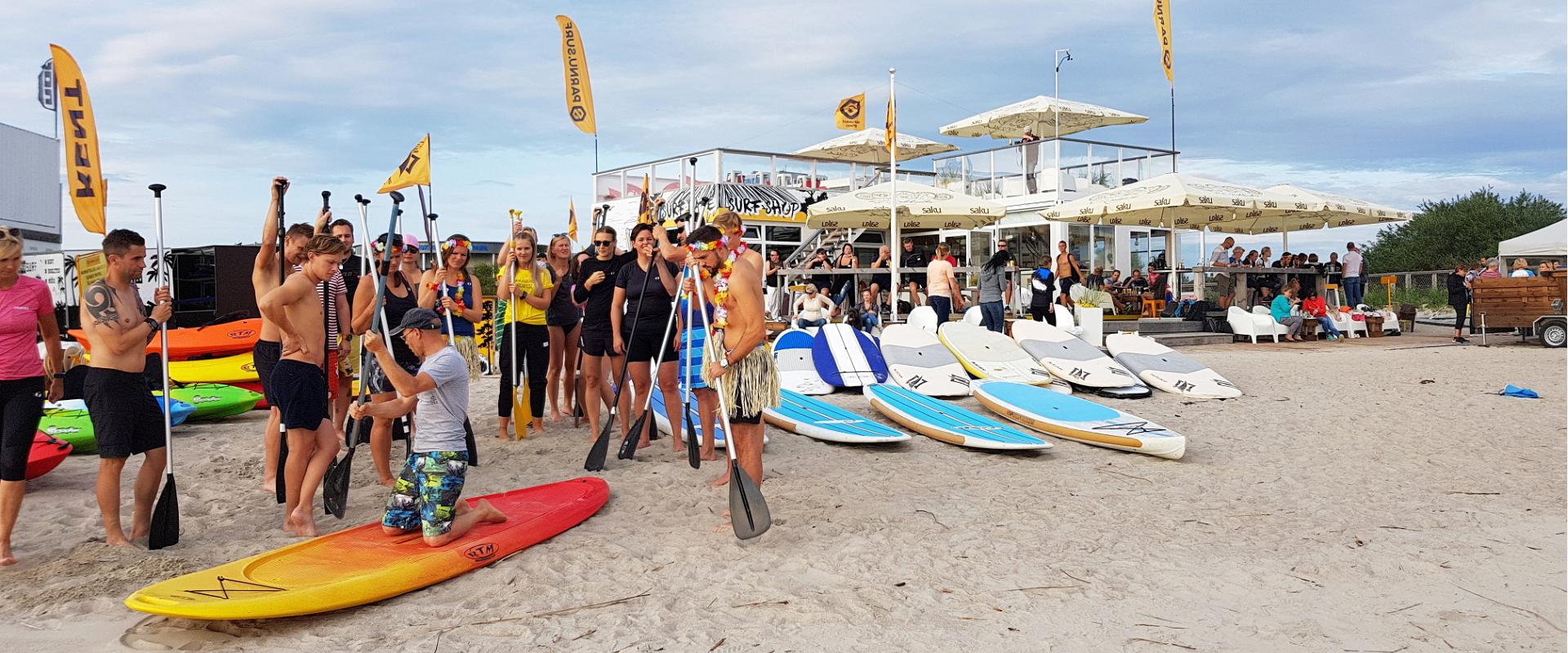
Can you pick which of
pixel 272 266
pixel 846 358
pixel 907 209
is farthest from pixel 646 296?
pixel 907 209

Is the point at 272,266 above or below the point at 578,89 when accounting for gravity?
below

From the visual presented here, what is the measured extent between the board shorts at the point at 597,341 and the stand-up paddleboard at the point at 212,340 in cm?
→ 472

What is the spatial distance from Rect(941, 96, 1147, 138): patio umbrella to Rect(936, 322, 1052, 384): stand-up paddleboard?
1143 cm

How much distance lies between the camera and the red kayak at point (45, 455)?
5445 mm

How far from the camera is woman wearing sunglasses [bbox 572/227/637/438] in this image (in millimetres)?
6586

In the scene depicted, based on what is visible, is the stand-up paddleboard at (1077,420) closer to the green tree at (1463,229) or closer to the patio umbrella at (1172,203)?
the patio umbrella at (1172,203)

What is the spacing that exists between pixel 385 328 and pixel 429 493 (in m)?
1.33

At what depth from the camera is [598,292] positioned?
6.60 meters

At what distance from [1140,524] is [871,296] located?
32.9 feet

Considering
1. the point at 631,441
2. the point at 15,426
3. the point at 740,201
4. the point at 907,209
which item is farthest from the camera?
the point at 740,201

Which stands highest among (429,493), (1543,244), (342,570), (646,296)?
(1543,244)

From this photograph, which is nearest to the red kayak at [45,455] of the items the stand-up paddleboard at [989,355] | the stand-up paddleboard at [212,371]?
the stand-up paddleboard at [212,371]

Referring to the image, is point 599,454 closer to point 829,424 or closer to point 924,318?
point 829,424

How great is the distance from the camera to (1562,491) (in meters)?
5.60
